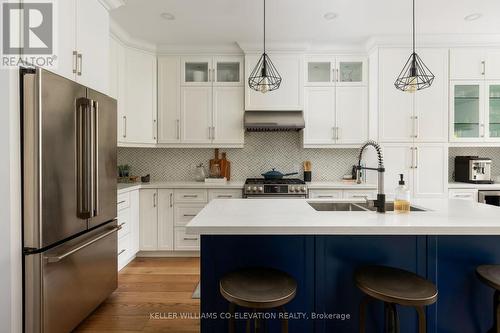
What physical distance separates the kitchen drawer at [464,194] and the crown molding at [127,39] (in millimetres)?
4216

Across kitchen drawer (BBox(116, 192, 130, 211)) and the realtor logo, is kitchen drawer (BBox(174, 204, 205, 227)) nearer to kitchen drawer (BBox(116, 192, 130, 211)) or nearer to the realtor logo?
kitchen drawer (BBox(116, 192, 130, 211))

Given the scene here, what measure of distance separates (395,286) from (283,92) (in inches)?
113

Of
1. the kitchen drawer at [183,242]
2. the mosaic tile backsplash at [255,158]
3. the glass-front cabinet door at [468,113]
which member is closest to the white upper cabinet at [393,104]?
the glass-front cabinet door at [468,113]

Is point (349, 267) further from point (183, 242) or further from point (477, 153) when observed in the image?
point (477, 153)

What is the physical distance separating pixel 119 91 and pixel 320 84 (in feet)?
8.36

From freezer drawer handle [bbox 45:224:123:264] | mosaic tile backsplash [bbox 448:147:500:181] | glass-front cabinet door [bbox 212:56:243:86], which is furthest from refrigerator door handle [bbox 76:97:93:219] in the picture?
mosaic tile backsplash [bbox 448:147:500:181]

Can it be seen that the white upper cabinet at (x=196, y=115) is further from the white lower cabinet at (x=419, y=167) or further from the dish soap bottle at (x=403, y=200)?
the dish soap bottle at (x=403, y=200)

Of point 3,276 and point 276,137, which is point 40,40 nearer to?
point 3,276

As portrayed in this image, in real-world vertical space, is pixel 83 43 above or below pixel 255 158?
above

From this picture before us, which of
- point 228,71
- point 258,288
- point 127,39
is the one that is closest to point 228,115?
point 228,71

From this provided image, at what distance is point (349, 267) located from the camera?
165cm

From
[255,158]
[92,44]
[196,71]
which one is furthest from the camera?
[255,158]

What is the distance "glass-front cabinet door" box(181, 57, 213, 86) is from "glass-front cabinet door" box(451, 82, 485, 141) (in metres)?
3.15

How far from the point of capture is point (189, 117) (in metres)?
3.84
